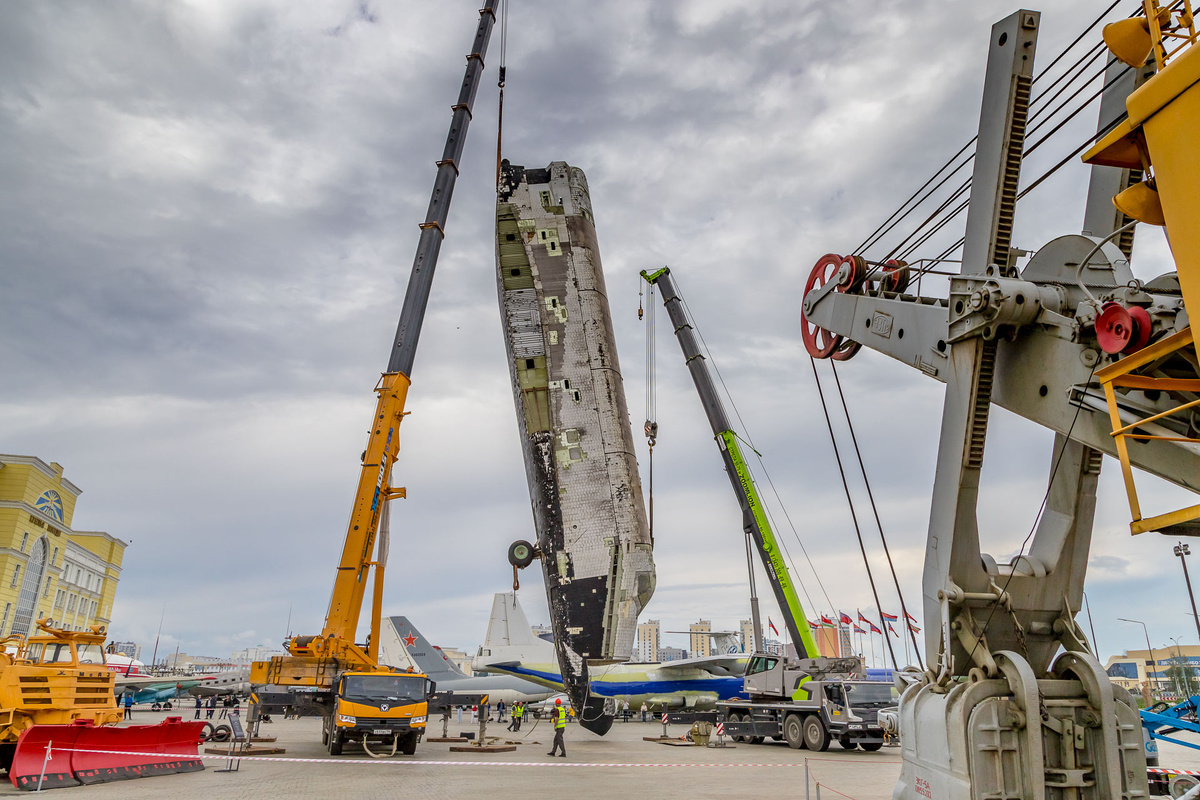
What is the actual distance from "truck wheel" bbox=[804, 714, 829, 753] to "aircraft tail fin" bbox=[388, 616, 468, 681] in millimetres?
22818

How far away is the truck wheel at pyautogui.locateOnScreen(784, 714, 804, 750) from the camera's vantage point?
1669 cm

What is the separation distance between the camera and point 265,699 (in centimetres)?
1392

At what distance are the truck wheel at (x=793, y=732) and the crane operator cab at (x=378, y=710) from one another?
337 inches

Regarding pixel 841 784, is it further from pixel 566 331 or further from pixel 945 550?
pixel 566 331

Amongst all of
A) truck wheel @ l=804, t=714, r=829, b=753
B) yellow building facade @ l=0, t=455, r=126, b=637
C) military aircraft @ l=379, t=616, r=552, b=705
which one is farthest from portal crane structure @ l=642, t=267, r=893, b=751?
yellow building facade @ l=0, t=455, r=126, b=637

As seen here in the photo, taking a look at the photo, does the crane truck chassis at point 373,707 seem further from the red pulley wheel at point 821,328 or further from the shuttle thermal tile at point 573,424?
the red pulley wheel at point 821,328

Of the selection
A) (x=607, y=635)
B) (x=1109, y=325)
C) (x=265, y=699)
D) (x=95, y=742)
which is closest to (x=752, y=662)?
(x=607, y=635)

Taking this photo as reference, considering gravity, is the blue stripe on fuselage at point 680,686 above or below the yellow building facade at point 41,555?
below

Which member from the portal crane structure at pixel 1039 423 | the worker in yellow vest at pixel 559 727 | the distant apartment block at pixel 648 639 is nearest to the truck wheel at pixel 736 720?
the worker in yellow vest at pixel 559 727

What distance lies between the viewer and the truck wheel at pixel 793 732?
657 inches

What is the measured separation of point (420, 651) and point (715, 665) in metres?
14.6

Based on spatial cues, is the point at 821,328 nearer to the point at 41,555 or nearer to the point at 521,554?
the point at 521,554

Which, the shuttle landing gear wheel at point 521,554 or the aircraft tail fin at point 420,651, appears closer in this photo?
the shuttle landing gear wheel at point 521,554

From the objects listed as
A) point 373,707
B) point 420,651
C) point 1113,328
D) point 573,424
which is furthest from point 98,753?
point 420,651
